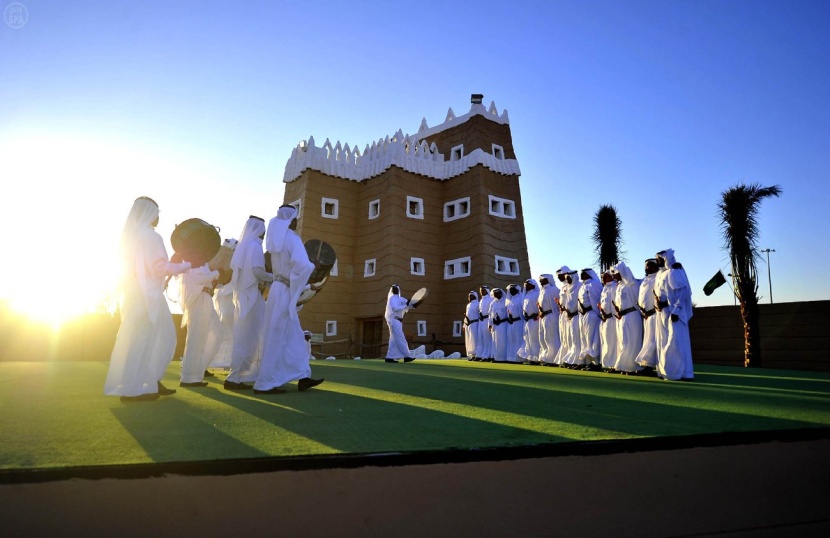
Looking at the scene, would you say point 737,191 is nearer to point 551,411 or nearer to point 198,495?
point 551,411

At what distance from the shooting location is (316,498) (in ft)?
7.70

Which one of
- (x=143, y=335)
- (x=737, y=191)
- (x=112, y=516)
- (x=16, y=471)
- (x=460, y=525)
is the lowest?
(x=460, y=525)

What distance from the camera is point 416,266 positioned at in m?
27.0

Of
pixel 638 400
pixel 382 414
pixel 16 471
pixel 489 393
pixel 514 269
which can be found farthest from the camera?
pixel 514 269

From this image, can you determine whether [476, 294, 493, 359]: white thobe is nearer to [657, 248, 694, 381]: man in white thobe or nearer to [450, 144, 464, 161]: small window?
[657, 248, 694, 381]: man in white thobe

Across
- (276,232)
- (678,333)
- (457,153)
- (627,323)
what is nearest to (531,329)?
(627,323)

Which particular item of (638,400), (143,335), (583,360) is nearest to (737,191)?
(583,360)

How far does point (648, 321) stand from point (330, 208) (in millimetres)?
20778

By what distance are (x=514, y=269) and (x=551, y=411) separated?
76.0 ft

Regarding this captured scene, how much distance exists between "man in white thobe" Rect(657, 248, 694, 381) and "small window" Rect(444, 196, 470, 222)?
18049mm

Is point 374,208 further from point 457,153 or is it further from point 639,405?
point 639,405

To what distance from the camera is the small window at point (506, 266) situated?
2621 centimetres

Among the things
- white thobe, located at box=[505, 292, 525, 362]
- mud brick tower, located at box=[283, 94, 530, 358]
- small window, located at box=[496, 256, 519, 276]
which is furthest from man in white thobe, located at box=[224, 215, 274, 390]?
small window, located at box=[496, 256, 519, 276]

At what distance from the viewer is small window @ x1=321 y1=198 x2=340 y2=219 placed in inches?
1065
